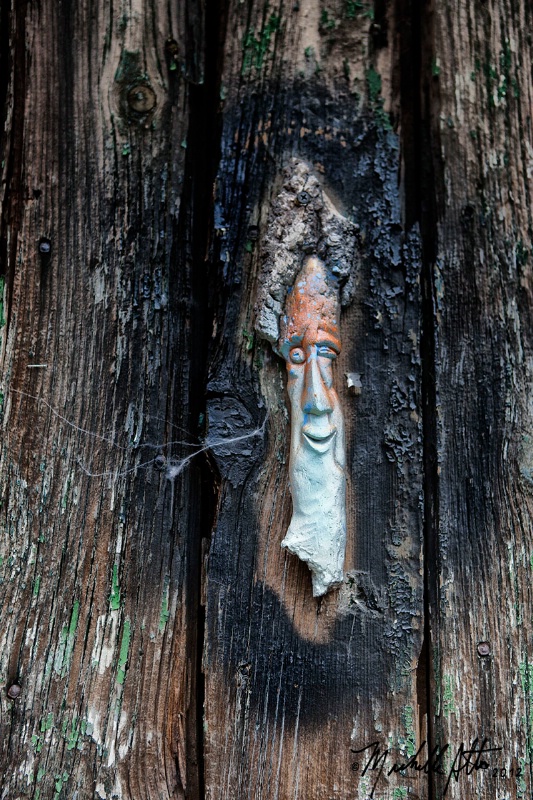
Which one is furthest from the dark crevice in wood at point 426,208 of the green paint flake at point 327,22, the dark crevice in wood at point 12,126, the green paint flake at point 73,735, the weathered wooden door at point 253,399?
the dark crevice in wood at point 12,126

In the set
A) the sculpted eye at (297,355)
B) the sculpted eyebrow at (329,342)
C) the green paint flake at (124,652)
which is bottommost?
the green paint flake at (124,652)

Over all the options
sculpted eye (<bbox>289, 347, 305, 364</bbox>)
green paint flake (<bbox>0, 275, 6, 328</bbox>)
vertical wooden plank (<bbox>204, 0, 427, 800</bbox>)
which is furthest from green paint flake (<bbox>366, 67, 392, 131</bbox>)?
green paint flake (<bbox>0, 275, 6, 328</bbox>)

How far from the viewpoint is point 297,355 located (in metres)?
1.14

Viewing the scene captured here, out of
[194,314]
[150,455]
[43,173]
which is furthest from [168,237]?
[150,455]

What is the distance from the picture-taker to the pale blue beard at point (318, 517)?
109 centimetres

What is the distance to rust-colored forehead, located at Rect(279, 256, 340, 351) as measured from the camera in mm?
1137

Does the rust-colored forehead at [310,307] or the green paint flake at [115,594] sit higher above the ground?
the rust-colored forehead at [310,307]

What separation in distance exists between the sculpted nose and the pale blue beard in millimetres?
55

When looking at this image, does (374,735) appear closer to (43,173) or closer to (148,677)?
(148,677)

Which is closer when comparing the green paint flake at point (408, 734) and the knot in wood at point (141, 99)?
the green paint flake at point (408, 734)

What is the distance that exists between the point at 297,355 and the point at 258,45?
531 mm

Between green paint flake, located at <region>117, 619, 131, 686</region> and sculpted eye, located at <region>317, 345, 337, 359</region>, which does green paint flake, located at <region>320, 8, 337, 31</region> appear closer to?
sculpted eye, located at <region>317, 345, 337, 359</region>

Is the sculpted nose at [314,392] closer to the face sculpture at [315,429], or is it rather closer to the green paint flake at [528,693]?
the face sculpture at [315,429]

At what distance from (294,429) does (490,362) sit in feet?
1.12
